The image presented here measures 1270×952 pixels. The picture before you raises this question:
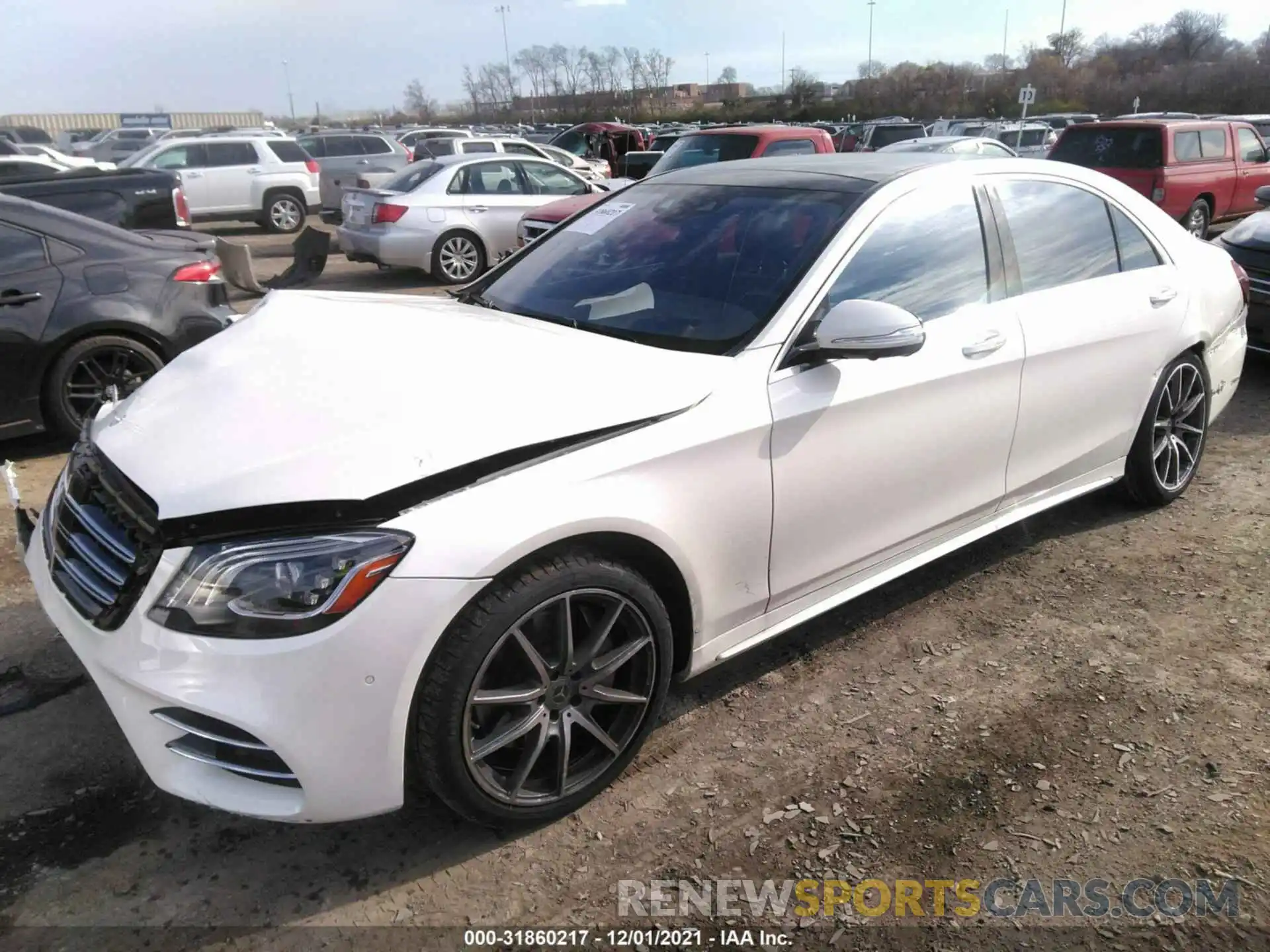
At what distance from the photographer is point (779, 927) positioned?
225 cm

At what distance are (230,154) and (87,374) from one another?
1380 centimetres

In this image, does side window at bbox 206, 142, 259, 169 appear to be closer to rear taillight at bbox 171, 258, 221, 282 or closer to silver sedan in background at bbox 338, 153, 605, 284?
silver sedan in background at bbox 338, 153, 605, 284

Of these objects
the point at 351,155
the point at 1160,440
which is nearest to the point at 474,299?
the point at 1160,440

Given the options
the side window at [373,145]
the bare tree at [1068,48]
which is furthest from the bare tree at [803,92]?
the side window at [373,145]

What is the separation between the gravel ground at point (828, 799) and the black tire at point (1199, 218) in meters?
A: 11.6

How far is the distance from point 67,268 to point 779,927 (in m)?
5.33

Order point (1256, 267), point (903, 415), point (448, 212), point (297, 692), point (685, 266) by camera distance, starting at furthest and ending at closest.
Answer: point (448, 212)
point (1256, 267)
point (685, 266)
point (903, 415)
point (297, 692)

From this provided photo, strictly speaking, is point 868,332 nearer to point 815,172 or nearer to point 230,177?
point 815,172

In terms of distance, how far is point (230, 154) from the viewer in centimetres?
1725

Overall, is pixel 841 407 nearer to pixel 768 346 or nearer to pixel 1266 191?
pixel 768 346

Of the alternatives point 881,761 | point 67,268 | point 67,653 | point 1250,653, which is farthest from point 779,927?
point 67,268

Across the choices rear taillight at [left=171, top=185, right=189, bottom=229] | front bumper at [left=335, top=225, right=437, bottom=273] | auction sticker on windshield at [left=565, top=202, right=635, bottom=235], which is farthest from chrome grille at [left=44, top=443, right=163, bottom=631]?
front bumper at [left=335, top=225, right=437, bottom=273]

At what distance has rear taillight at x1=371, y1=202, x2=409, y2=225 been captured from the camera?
1110cm

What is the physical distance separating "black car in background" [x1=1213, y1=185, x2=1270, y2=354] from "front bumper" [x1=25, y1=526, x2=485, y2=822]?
21.7ft
